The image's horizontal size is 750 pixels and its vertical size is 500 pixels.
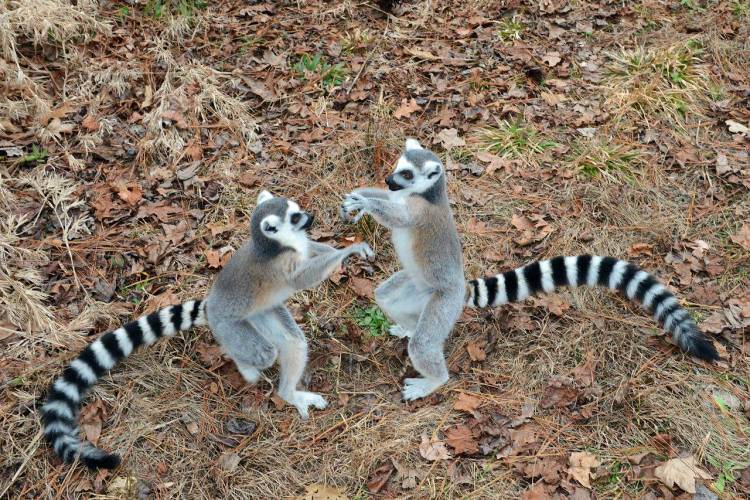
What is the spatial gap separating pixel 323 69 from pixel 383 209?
3.34 meters

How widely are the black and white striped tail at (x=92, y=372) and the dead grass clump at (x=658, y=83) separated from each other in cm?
482

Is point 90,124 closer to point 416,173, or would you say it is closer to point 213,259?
point 213,259

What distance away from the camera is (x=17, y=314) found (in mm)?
4465

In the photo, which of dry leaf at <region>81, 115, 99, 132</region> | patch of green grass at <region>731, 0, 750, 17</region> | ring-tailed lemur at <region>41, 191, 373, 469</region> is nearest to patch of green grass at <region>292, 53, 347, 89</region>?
dry leaf at <region>81, 115, 99, 132</region>

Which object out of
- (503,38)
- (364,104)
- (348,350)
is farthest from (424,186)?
(503,38)

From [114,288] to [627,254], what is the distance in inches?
171

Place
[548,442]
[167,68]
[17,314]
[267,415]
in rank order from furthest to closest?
[167,68] → [17,314] → [267,415] → [548,442]

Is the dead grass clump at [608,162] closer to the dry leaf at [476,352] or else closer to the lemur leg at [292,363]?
the dry leaf at [476,352]

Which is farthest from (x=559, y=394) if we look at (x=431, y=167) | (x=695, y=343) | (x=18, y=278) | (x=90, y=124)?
(x=90, y=124)

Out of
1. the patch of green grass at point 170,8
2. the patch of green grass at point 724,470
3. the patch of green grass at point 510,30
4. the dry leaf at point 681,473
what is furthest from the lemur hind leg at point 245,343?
the patch of green grass at point 510,30

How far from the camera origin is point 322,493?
3.78 meters

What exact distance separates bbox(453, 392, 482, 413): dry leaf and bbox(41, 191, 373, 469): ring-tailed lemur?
1.09m

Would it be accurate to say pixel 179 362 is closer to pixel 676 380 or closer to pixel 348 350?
pixel 348 350

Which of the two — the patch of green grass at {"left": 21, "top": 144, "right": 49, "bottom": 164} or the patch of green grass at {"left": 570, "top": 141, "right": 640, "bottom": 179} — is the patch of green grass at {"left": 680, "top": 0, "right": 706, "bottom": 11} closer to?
the patch of green grass at {"left": 570, "top": 141, "right": 640, "bottom": 179}
